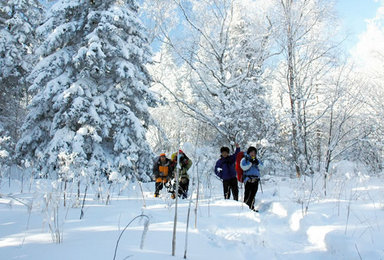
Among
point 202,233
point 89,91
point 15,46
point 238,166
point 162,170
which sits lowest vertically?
point 202,233

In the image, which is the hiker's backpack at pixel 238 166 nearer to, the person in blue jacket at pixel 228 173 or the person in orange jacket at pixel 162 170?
the person in blue jacket at pixel 228 173

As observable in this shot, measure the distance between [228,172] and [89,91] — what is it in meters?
5.76

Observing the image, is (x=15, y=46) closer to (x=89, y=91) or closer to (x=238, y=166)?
(x=89, y=91)

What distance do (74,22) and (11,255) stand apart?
→ 9.76 m

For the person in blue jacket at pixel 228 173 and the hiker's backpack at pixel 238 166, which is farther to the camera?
the person in blue jacket at pixel 228 173

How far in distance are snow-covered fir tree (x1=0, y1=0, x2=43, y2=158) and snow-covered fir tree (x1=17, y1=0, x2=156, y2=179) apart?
3.68 meters

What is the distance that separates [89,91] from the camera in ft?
29.7

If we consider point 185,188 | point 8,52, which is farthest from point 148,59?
point 8,52

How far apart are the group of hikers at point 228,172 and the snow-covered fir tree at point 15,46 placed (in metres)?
8.60

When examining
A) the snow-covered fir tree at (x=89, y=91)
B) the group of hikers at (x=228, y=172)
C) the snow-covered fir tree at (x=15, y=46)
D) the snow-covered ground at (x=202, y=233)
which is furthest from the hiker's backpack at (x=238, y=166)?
the snow-covered fir tree at (x=15, y=46)

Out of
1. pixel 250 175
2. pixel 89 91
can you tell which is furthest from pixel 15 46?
pixel 250 175

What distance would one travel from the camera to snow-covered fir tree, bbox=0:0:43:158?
39.5 ft

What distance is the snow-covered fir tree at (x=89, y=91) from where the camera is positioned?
8.74 m

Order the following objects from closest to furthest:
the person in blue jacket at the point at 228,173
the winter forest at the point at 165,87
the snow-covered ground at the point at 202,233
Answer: the snow-covered ground at the point at 202,233, the person in blue jacket at the point at 228,173, the winter forest at the point at 165,87
